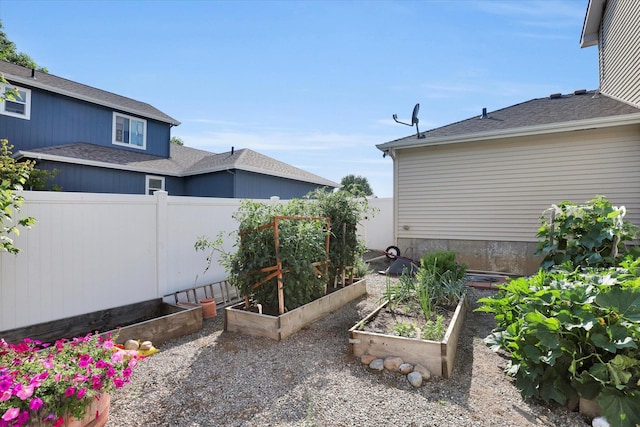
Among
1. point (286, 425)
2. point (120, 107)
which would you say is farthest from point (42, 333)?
point (120, 107)

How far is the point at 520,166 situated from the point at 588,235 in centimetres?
310

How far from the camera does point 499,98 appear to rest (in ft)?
30.9

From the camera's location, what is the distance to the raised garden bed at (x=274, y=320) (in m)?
3.62

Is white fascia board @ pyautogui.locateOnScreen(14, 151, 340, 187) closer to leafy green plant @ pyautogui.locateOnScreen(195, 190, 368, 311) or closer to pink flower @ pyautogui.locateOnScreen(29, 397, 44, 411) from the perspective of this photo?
leafy green plant @ pyautogui.locateOnScreen(195, 190, 368, 311)

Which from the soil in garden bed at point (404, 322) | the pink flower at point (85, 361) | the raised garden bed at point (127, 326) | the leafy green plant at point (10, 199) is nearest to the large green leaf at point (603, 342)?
the soil in garden bed at point (404, 322)

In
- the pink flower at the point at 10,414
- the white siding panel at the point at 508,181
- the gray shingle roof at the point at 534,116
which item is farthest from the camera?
the gray shingle roof at the point at 534,116

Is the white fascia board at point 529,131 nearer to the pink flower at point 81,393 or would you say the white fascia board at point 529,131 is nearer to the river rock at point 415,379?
the river rock at point 415,379

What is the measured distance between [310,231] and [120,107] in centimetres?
1078

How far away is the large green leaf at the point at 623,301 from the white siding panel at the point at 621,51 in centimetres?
667

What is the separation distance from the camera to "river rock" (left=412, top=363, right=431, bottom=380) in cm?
277

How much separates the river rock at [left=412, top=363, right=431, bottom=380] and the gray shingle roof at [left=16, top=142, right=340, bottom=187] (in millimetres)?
9626

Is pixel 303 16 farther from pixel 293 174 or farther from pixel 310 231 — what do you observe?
pixel 293 174

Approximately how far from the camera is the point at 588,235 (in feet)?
13.8

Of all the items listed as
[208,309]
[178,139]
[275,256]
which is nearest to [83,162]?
[208,309]
